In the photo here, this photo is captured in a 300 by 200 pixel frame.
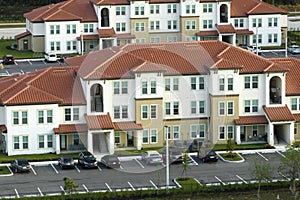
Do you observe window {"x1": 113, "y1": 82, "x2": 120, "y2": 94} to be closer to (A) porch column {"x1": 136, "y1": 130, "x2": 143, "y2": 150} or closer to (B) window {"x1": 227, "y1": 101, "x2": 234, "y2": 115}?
(A) porch column {"x1": 136, "y1": 130, "x2": 143, "y2": 150}

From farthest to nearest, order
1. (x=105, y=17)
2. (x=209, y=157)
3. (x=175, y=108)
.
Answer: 1. (x=105, y=17)
2. (x=175, y=108)
3. (x=209, y=157)

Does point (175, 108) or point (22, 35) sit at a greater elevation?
point (22, 35)

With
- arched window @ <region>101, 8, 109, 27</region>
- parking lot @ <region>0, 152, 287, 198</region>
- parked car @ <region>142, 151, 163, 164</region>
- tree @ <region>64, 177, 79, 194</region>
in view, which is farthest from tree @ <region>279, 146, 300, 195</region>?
arched window @ <region>101, 8, 109, 27</region>

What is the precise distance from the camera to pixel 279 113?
88.4 m

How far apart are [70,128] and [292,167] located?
16726 mm

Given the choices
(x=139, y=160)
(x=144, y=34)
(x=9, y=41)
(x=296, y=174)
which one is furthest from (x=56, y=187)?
(x=9, y=41)

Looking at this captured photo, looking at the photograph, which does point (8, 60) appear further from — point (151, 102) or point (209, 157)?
point (209, 157)

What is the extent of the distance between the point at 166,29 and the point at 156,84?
109 ft

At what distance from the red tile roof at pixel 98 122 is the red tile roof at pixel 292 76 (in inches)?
493

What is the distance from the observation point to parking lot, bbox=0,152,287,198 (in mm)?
77188

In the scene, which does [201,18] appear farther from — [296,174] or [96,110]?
[296,174]

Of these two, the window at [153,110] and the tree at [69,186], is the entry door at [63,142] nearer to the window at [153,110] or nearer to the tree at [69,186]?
the window at [153,110]

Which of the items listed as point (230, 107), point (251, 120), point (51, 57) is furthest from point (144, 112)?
point (51, 57)

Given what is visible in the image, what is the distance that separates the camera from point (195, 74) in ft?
288
